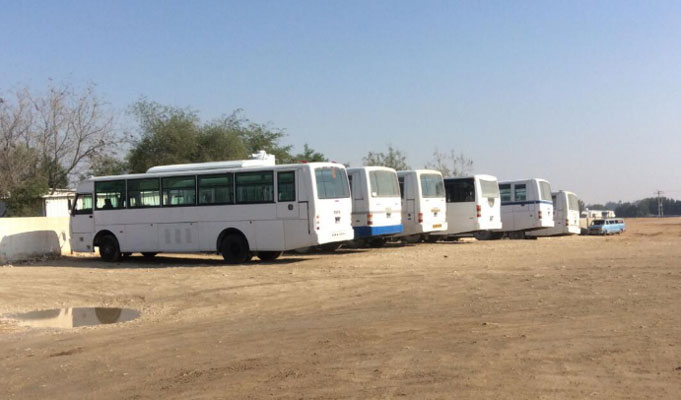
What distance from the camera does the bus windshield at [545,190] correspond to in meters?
34.0

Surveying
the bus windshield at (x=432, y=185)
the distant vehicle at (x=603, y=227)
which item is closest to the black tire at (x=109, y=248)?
the bus windshield at (x=432, y=185)

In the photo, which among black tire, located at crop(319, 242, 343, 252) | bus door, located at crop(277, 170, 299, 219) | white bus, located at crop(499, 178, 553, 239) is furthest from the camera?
white bus, located at crop(499, 178, 553, 239)

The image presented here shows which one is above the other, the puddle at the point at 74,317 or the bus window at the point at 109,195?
the bus window at the point at 109,195

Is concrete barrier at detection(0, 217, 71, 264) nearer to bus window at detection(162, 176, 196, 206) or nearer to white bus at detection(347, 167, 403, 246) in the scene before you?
bus window at detection(162, 176, 196, 206)

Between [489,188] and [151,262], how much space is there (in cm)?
1414

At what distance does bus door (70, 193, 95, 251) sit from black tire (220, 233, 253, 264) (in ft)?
16.8

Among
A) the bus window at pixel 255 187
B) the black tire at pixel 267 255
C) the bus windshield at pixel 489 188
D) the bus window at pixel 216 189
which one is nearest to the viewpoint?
the bus window at pixel 255 187

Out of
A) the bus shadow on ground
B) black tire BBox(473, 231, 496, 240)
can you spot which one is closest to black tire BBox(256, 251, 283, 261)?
the bus shadow on ground

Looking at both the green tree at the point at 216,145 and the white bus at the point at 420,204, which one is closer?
the white bus at the point at 420,204

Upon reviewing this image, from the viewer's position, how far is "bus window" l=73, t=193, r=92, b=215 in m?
23.5

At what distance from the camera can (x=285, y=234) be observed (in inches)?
788

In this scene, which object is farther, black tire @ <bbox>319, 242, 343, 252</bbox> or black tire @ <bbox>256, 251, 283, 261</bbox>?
black tire @ <bbox>319, 242, 343, 252</bbox>

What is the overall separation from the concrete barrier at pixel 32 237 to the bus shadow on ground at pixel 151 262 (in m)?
0.58

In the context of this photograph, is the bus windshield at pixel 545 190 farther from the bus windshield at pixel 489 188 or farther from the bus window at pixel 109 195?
the bus window at pixel 109 195
